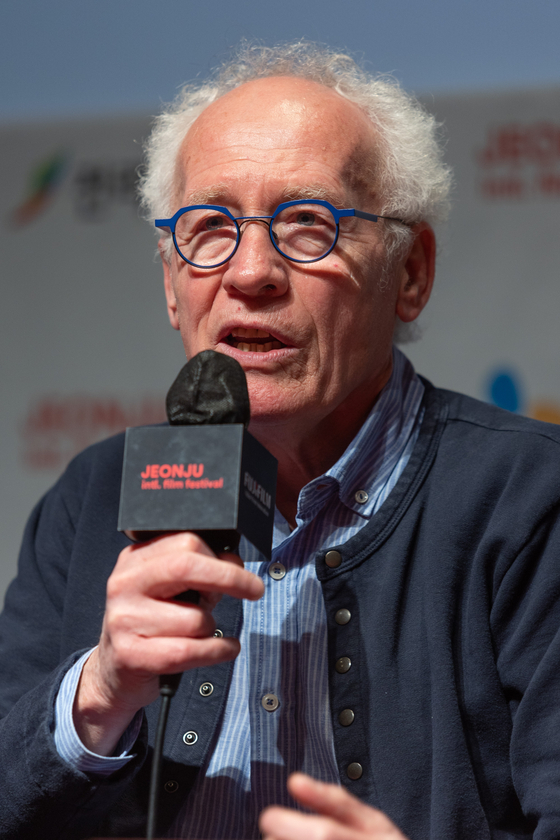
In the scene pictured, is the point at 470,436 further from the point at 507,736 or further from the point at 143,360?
the point at 143,360

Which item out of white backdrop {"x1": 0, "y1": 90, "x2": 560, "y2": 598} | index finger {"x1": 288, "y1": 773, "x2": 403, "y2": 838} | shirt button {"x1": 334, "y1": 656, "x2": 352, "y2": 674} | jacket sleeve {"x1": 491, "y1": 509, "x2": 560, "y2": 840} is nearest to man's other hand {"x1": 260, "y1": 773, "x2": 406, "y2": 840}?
index finger {"x1": 288, "y1": 773, "x2": 403, "y2": 838}

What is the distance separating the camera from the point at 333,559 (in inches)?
48.6

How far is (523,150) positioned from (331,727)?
2.06 meters

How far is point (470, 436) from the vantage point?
4.50 feet

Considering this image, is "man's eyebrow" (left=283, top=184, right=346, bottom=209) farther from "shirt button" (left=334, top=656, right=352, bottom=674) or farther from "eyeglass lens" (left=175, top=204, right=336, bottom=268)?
"shirt button" (left=334, top=656, right=352, bottom=674)

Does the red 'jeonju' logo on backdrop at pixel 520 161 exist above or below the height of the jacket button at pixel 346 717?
above

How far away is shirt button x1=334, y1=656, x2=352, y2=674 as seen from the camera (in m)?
1.19

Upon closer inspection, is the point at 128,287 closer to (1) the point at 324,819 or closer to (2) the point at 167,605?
(2) the point at 167,605

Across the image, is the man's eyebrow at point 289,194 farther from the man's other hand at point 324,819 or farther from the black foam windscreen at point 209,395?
the man's other hand at point 324,819

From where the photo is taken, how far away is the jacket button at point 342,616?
1214 mm

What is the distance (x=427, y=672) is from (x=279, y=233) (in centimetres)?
73

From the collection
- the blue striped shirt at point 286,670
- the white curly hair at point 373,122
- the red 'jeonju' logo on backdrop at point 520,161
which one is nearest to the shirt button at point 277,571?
the blue striped shirt at point 286,670

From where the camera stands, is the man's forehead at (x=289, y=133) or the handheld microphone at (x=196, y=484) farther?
the man's forehead at (x=289, y=133)

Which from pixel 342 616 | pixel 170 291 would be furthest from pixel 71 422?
pixel 342 616
